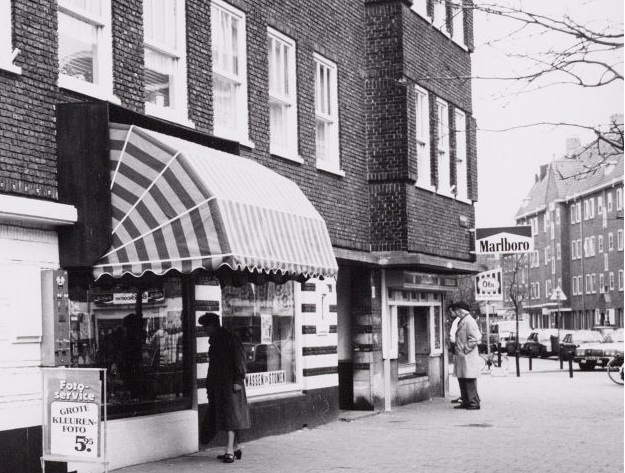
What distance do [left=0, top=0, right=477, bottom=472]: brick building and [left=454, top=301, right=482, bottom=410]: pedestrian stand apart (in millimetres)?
1253

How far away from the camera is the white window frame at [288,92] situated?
17.7m

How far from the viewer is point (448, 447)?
49.8 ft

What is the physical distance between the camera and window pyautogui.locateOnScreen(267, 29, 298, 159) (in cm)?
1766

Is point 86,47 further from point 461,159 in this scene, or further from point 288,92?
point 461,159

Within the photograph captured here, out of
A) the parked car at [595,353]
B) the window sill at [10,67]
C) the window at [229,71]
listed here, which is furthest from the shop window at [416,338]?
the parked car at [595,353]

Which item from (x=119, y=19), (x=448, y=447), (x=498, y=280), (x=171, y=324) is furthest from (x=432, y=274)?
(x=119, y=19)

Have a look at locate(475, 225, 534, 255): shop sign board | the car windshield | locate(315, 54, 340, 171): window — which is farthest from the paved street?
the car windshield

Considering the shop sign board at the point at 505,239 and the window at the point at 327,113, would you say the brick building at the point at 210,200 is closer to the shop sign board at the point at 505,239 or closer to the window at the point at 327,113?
the window at the point at 327,113

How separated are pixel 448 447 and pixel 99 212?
613 centimetres

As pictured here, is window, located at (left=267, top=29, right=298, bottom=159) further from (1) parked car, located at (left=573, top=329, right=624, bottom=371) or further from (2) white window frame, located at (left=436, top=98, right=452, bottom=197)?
(1) parked car, located at (left=573, top=329, right=624, bottom=371)

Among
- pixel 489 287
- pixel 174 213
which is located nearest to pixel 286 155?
pixel 174 213

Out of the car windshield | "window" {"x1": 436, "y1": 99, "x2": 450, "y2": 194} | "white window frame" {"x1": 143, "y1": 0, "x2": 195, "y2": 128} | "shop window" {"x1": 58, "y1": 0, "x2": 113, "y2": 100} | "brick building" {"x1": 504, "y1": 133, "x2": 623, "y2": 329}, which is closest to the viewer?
"shop window" {"x1": 58, "y1": 0, "x2": 113, "y2": 100}

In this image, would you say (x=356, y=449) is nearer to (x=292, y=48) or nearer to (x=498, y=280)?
(x=292, y=48)

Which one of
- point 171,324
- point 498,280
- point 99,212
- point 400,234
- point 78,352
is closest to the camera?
point 99,212
